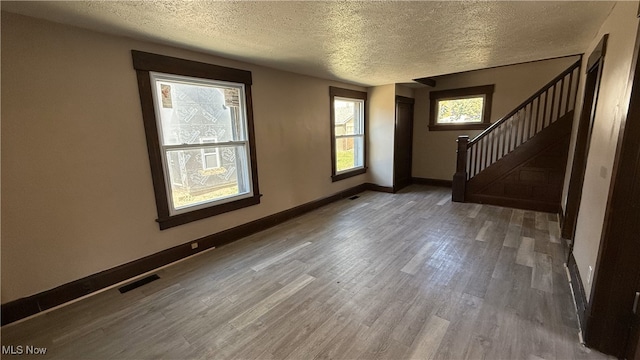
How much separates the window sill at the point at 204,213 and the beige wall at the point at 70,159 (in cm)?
9

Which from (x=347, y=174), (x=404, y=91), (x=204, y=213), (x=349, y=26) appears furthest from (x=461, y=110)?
(x=204, y=213)

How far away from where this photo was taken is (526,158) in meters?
4.21

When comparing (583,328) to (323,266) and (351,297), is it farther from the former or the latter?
(323,266)

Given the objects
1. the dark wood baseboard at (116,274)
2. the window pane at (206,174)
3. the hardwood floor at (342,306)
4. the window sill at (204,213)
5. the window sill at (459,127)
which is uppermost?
the window sill at (459,127)

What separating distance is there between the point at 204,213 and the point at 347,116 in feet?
11.4

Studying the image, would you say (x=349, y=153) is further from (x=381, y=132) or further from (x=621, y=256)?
(x=621, y=256)

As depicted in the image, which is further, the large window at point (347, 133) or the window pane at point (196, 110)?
the large window at point (347, 133)

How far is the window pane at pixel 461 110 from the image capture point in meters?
5.52

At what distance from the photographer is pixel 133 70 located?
7.98 feet

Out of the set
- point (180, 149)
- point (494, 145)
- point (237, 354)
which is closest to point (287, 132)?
point (180, 149)

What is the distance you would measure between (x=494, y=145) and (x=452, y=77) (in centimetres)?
180

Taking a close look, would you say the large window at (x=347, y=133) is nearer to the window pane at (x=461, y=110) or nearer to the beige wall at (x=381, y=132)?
the beige wall at (x=381, y=132)

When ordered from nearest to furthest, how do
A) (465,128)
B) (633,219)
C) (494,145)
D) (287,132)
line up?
1. (633,219)
2. (287,132)
3. (494,145)
4. (465,128)

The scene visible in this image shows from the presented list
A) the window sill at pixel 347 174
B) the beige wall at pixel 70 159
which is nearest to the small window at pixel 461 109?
the window sill at pixel 347 174
